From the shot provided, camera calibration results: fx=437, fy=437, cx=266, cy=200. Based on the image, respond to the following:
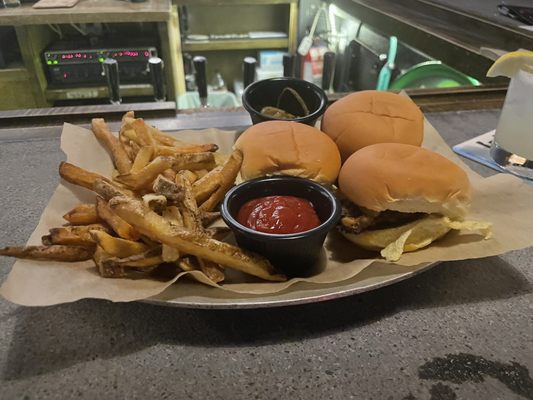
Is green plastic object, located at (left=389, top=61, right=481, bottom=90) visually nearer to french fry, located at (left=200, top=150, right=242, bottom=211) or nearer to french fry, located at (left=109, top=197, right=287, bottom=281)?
french fry, located at (left=200, top=150, right=242, bottom=211)

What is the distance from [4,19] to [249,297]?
3.52 metres

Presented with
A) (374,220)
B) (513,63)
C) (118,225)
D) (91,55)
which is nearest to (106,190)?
(118,225)

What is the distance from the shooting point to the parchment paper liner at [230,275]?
976mm

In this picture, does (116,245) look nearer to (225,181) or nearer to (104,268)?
(104,268)

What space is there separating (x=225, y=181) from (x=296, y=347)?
0.51 metres

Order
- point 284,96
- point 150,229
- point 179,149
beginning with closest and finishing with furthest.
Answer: point 150,229, point 179,149, point 284,96

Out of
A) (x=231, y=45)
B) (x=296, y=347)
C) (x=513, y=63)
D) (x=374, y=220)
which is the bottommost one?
(x=231, y=45)

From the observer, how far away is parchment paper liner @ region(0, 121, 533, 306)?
0.98 m

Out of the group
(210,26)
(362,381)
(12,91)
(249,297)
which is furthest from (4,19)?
(362,381)

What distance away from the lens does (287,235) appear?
1068mm

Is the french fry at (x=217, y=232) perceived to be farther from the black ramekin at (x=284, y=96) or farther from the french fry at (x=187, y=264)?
the black ramekin at (x=284, y=96)

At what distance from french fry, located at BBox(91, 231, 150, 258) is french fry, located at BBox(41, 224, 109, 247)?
43 mm

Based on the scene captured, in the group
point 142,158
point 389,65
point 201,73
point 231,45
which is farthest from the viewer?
point 231,45

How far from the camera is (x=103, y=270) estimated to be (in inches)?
40.4
